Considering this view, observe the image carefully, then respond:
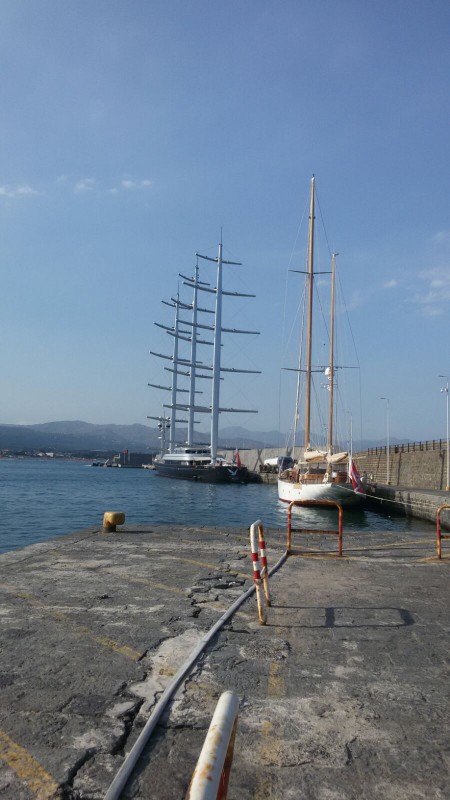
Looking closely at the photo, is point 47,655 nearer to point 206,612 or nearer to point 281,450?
point 206,612

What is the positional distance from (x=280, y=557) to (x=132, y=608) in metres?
4.35

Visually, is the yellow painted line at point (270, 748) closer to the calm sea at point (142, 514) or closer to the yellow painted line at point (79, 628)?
the yellow painted line at point (79, 628)

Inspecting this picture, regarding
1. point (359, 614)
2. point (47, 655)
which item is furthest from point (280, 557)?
point (47, 655)

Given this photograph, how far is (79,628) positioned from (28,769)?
8.91 feet

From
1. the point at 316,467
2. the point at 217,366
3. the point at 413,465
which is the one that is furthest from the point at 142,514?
the point at 217,366

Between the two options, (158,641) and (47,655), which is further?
(158,641)

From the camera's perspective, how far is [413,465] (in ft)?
152

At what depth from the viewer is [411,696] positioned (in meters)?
4.40

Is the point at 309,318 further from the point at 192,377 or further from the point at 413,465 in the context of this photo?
the point at 192,377

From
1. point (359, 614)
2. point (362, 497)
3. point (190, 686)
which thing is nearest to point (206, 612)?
point (359, 614)

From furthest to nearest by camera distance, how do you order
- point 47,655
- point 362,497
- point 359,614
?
point 362,497 < point 359,614 < point 47,655

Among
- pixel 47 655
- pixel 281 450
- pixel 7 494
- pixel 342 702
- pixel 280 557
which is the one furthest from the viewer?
pixel 281 450

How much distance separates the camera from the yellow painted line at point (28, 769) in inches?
125

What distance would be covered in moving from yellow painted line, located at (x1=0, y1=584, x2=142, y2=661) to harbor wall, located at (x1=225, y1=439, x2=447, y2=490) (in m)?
35.7
